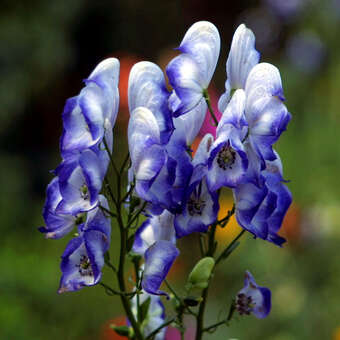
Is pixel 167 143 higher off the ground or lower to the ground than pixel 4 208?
higher

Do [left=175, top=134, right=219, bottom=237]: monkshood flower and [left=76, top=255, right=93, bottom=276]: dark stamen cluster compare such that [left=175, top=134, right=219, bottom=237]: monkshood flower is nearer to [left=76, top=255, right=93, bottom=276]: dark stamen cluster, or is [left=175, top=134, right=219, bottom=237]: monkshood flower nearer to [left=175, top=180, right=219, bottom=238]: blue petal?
[left=175, top=180, right=219, bottom=238]: blue petal

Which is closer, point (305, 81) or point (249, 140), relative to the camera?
point (249, 140)

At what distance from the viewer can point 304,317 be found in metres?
3.29

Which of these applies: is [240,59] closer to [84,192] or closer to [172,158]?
[172,158]

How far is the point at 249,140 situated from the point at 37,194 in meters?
5.18

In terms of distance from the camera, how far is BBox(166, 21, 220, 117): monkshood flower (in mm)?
1098

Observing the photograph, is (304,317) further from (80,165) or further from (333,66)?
(333,66)

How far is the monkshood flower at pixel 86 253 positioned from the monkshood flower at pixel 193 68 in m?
0.22

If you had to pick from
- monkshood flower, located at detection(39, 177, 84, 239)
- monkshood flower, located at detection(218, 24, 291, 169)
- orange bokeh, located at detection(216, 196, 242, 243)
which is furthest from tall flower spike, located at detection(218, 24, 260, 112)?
orange bokeh, located at detection(216, 196, 242, 243)

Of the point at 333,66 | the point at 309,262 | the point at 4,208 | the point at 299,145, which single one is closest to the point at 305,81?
the point at 333,66

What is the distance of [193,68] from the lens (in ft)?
3.71

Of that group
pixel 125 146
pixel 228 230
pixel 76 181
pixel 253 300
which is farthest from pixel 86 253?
pixel 125 146

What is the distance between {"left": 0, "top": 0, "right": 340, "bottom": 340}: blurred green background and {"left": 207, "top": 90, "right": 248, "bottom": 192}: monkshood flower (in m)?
1.40

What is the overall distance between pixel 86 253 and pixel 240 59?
1.43 feet
